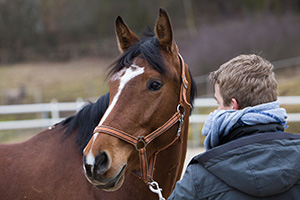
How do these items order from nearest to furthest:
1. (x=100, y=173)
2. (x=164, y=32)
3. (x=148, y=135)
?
(x=100, y=173), (x=148, y=135), (x=164, y=32)

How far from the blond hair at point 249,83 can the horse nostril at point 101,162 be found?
0.75 meters

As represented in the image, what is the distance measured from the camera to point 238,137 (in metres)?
1.40

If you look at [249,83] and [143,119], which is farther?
[143,119]

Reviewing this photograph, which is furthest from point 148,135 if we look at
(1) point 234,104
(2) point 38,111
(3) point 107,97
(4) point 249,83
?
(2) point 38,111

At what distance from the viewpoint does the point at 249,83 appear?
1.45 meters

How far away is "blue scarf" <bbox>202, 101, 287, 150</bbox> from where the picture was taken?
4.57 feet

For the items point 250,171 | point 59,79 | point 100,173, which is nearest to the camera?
point 250,171

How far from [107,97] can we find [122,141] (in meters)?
0.54

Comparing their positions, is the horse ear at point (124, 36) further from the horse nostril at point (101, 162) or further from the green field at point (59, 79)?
the green field at point (59, 79)

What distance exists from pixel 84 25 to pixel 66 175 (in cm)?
2610

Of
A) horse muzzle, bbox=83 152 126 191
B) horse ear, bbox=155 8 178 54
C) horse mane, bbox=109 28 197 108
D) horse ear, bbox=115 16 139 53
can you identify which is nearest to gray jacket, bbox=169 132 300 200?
horse muzzle, bbox=83 152 126 191

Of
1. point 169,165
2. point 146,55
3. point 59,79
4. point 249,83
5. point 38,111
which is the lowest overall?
point 59,79

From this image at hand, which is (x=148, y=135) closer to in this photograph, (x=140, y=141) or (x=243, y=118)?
(x=140, y=141)

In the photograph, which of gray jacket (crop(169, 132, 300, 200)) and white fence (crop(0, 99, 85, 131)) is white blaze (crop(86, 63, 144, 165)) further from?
white fence (crop(0, 99, 85, 131))
